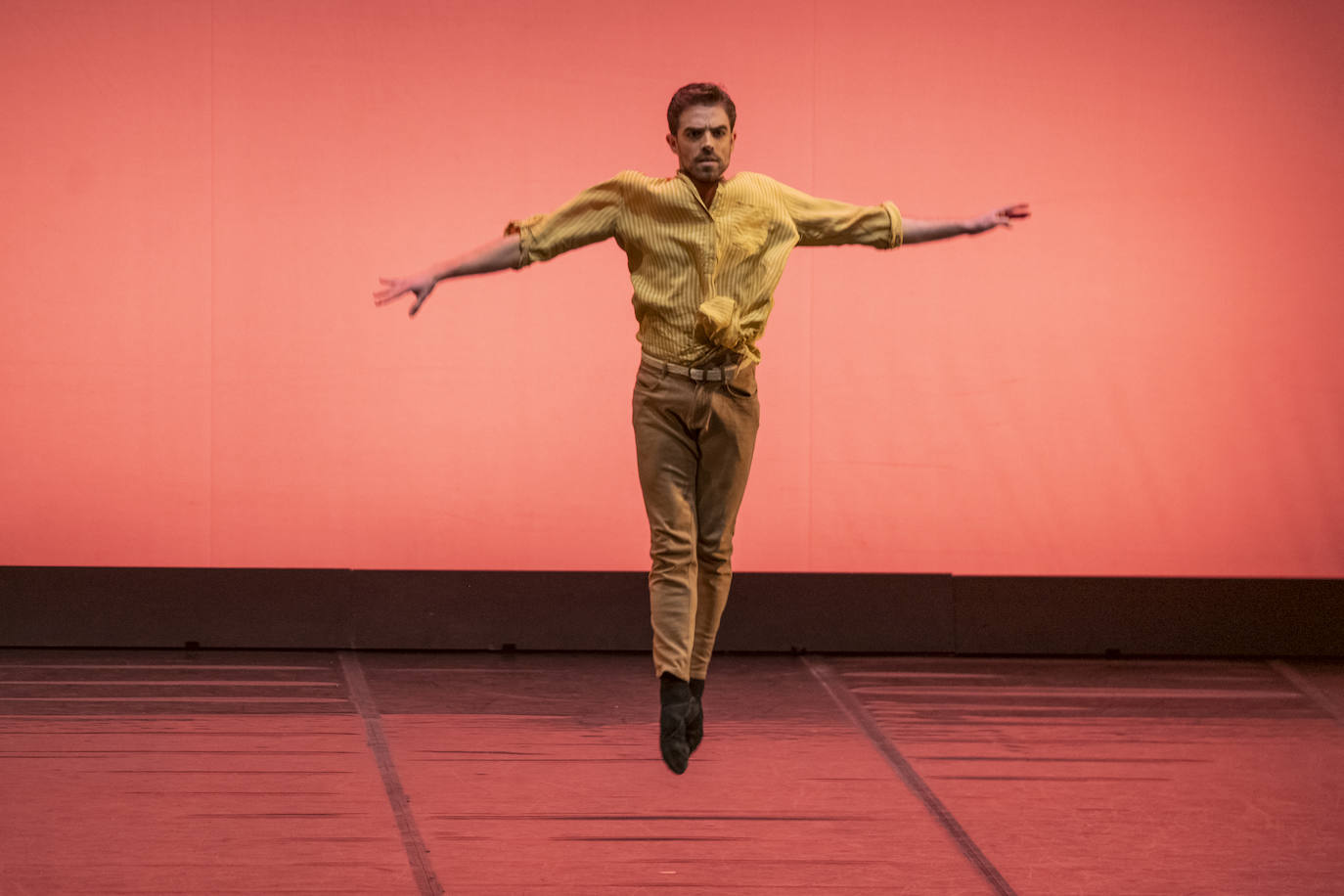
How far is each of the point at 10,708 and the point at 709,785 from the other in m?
2.02

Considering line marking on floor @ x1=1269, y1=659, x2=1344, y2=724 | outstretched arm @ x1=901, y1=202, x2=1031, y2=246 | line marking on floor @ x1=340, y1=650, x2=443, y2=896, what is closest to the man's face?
outstretched arm @ x1=901, y1=202, x2=1031, y2=246

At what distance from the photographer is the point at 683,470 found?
11.4 feet

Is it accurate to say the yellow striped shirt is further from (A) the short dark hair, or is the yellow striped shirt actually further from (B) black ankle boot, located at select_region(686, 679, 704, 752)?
(B) black ankle boot, located at select_region(686, 679, 704, 752)

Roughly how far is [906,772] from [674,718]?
690 mm

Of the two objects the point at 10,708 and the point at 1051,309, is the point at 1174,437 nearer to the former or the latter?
the point at 1051,309

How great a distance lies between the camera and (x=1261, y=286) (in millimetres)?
5277

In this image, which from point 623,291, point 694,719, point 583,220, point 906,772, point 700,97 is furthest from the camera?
point 623,291

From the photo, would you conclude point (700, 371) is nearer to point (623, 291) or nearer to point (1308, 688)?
point (623, 291)

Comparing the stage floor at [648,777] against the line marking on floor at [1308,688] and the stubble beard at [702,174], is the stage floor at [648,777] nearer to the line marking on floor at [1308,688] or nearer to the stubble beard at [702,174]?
the line marking on floor at [1308,688]

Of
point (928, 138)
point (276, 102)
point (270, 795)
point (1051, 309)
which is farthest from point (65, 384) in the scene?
point (1051, 309)

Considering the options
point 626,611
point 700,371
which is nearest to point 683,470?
point 700,371

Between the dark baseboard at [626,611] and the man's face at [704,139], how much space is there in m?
2.13

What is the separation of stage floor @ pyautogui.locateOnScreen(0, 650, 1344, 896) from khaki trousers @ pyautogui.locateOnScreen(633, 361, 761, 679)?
427 millimetres

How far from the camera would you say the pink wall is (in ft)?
16.7
